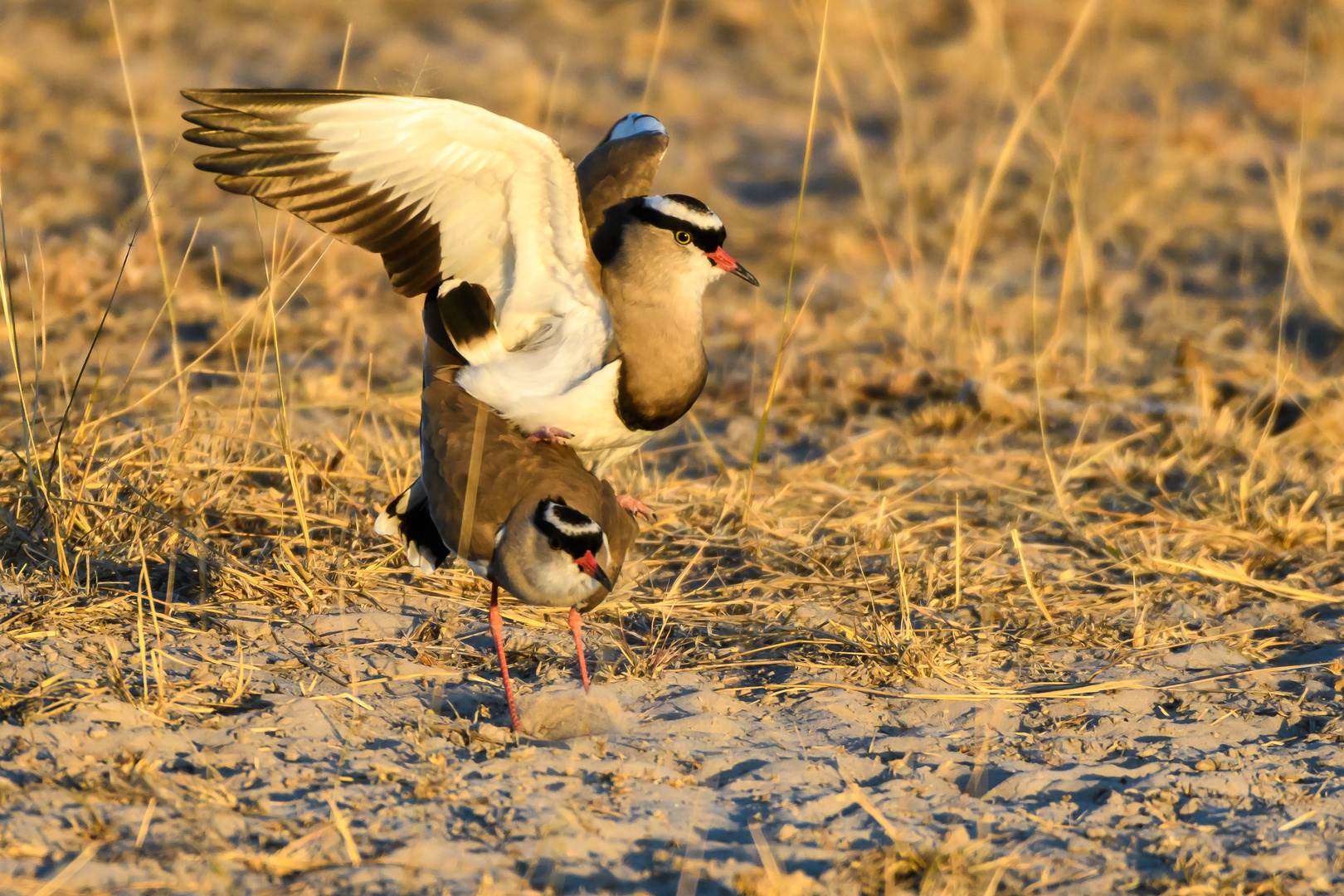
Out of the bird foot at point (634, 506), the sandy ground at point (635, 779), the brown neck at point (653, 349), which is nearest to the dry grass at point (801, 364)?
the sandy ground at point (635, 779)

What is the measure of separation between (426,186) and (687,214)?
2.55ft

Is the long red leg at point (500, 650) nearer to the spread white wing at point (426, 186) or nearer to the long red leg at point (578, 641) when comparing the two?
the long red leg at point (578, 641)

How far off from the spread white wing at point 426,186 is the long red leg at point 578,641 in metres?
0.90

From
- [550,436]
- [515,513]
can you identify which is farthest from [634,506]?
[515,513]

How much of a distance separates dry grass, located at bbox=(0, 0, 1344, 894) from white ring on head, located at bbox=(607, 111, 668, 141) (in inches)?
13.8

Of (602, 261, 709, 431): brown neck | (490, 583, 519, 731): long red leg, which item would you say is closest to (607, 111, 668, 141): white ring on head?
(602, 261, 709, 431): brown neck

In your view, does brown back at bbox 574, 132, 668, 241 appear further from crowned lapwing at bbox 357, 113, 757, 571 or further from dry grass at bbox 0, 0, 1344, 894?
dry grass at bbox 0, 0, 1344, 894

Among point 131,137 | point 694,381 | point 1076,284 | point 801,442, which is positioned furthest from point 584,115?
point 694,381

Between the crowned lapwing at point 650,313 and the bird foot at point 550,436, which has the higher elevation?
the crowned lapwing at point 650,313

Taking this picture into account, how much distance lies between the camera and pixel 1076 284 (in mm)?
7664

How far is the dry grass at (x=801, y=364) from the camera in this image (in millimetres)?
3963

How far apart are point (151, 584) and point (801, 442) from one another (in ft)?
9.17

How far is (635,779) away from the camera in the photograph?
3148 millimetres

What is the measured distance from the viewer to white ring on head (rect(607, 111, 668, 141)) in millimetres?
4860
